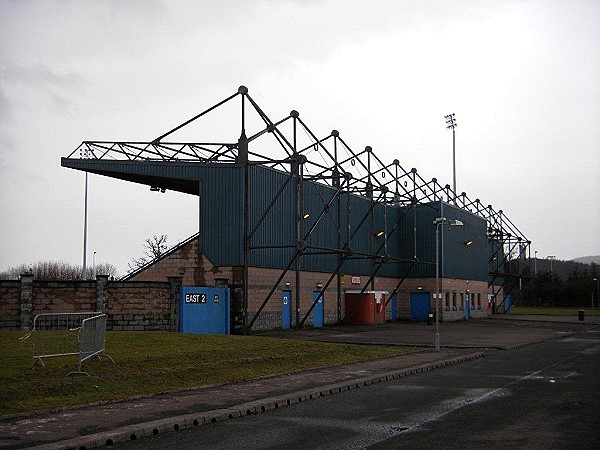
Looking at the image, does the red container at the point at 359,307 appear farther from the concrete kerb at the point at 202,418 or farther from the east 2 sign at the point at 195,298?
the concrete kerb at the point at 202,418

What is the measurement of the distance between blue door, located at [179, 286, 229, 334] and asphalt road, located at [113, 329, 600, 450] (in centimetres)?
1616

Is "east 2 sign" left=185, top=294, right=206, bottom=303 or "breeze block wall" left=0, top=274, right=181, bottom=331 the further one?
"east 2 sign" left=185, top=294, right=206, bottom=303

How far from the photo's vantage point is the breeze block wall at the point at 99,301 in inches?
1183

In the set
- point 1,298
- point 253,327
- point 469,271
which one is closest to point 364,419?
point 1,298

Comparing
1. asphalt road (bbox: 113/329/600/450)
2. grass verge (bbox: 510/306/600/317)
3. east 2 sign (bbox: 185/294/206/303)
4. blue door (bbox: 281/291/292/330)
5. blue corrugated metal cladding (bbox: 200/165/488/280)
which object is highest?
blue corrugated metal cladding (bbox: 200/165/488/280)

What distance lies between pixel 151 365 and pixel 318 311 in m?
30.7

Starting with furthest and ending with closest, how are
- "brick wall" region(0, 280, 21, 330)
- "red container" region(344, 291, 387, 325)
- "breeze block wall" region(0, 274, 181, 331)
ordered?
"red container" region(344, 291, 387, 325) < "breeze block wall" region(0, 274, 181, 331) < "brick wall" region(0, 280, 21, 330)

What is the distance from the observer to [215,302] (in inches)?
1522

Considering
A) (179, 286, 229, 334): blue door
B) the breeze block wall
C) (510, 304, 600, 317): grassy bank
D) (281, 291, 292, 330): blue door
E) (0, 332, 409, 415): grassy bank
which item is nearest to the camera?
(0, 332, 409, 415): grassy bank

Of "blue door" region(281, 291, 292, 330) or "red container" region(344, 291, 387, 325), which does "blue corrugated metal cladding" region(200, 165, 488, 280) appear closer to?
"blue door" region(281, 291, 292, 330)

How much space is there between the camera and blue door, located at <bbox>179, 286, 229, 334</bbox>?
35625 mm

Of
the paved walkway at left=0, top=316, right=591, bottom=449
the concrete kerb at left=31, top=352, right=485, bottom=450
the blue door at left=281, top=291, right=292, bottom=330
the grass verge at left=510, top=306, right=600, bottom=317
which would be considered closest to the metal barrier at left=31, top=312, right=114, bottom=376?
the paved walkway at left=0, top=316, right=591, bottom=449

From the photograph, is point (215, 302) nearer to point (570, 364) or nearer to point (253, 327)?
point (253, 327)

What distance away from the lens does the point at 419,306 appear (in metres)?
65.6
